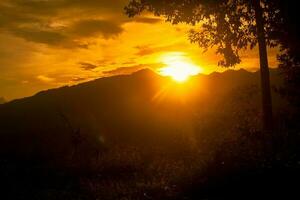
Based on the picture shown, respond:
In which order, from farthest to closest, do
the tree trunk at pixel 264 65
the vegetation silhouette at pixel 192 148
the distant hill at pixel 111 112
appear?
the distant hill at pixel 111 112 → the tree trunk at pixel 264 65 → the vegetation silhouette at pixel 192 148

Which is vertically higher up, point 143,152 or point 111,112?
point 111,112

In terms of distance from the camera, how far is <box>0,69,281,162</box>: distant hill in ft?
87.6

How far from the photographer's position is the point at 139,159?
1705 centimetres

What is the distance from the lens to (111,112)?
41.1 meters

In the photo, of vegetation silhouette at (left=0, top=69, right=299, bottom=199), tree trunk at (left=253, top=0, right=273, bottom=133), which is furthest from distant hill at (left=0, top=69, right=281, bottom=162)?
tree trunk at (left=253, top=0, right=273, bottom=133)

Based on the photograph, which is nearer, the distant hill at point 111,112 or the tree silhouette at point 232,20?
the tree silhouette at point 232,20

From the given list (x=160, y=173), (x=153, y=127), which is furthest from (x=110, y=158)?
(x=153, y=127)

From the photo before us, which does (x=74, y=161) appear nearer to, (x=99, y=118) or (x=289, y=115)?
(x=289, y=115)

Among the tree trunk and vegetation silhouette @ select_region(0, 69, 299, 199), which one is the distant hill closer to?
vegetation silhouette @ select_region(0, 69, 299, 199)

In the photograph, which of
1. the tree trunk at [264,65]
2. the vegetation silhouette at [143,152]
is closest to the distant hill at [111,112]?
the vegetation silhouette at [143,152]

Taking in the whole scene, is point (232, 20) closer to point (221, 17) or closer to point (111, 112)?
point (221, 17)

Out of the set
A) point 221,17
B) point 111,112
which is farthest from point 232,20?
point 111,112

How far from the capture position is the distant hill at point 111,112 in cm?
2670

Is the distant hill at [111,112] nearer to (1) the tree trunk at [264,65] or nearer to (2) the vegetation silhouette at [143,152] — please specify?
(2) the vegetation silhouette at [143,152]
